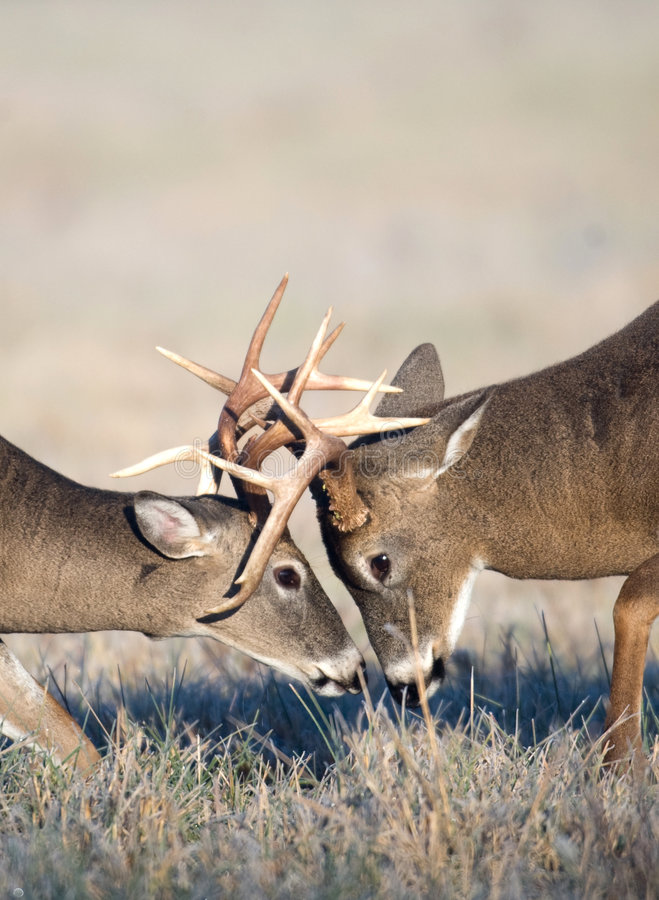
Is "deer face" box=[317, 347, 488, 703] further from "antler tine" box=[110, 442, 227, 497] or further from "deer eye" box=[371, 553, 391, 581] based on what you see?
"antler tine" box=[110, 442, 227, 497]

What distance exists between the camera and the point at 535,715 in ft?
19.7

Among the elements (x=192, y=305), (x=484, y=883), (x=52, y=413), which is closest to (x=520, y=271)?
(x=192, y=305)

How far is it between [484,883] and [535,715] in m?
2.41

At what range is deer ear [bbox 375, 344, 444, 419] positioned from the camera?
6234 millimetres

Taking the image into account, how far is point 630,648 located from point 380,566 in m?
1.27

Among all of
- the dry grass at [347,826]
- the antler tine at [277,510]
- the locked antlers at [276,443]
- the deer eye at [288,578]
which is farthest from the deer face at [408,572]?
the dry grass at [347,826]

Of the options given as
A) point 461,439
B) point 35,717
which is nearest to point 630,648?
point 461,439

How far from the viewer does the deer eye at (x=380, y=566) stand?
5.85 m

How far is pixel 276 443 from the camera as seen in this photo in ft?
18.3

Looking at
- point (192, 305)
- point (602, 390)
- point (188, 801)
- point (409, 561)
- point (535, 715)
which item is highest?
point (192, 305)

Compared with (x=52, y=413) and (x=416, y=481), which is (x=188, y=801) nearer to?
(x=416, y=481)

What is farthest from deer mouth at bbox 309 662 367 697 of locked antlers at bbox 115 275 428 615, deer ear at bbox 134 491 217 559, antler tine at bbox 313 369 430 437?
antler tine at bbox 313 369 430 437

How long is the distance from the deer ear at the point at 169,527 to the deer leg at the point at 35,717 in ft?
2.55

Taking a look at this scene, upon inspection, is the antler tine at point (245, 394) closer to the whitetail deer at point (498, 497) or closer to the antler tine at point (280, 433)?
the antler tine at point (280, 433)
